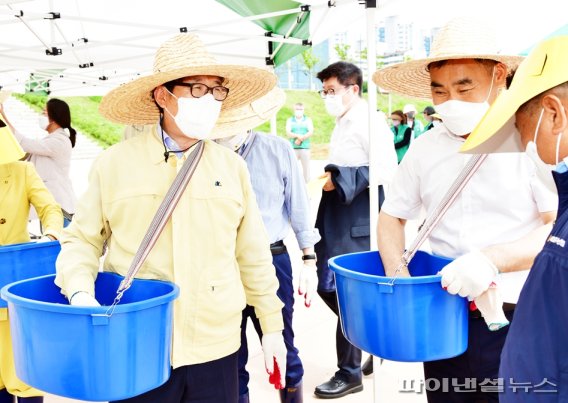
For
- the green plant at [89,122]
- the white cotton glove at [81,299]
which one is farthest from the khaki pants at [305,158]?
the green plant at [89,122]

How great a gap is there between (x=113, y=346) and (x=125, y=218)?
0.42 meters

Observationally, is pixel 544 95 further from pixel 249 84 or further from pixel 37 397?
pixel 37 397

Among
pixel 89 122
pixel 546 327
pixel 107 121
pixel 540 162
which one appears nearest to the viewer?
pixel 546 327

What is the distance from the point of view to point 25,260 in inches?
83.6

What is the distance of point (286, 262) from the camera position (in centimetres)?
269

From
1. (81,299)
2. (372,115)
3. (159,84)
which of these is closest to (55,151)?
(372,115)

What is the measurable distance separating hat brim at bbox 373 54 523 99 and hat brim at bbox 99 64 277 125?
1.38 ft

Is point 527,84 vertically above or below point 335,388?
above

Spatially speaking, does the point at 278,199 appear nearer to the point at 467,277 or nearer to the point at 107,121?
the point at 467,277

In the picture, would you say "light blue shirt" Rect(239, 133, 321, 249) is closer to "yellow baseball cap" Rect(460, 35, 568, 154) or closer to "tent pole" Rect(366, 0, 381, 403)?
"tent pole" Rect(366, 0, 381, 403)

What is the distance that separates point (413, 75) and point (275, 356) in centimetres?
Answer: 111

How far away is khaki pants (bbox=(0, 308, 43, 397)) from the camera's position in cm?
243

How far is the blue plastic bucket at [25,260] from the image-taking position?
2084 mm

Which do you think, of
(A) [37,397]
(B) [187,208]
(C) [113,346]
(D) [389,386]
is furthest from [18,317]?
(D) [389,386]
